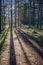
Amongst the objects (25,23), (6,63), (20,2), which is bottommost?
(25,23)

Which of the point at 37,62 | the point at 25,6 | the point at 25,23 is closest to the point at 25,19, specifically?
the point at 25,23

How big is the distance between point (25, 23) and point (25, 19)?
2606 millimetres

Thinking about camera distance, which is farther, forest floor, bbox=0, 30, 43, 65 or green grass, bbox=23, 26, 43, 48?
green grass, bbox=23, 26, 43, 48

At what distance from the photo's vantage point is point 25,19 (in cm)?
6500

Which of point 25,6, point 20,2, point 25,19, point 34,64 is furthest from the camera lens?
point 25,19

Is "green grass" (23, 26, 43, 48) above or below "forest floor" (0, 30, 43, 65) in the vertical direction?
below

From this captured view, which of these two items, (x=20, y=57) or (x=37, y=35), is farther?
(x=37, y=35)

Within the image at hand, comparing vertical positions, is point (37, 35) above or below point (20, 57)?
below

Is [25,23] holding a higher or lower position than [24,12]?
lower

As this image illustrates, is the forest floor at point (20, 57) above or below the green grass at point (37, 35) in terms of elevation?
above

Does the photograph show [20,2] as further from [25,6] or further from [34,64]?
[34,64]

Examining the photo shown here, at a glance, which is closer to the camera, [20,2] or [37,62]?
[37,62]

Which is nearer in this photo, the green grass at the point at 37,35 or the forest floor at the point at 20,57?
the forest floor at the point at 20,57

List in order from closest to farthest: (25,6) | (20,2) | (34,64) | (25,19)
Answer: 1. (34,64)
2. (20,2)
3. (25,6)
4. (25,19)
